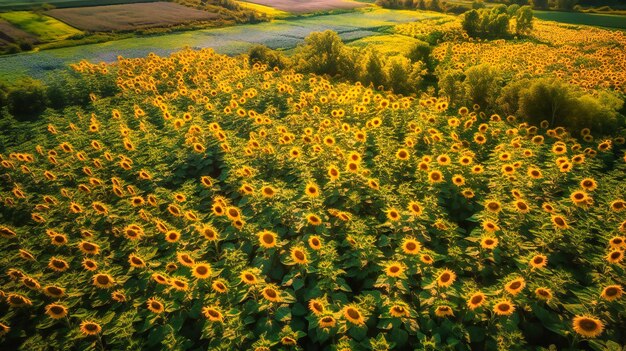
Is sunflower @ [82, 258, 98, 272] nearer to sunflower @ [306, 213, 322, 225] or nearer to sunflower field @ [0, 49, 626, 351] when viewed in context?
sunflower field @ [0, 49, 626, 351]

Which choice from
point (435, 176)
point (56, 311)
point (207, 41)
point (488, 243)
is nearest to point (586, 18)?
point (207, 41)

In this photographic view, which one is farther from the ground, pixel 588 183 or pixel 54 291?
pixel 588 183

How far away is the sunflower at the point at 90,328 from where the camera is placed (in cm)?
425

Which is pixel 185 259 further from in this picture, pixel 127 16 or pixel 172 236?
pixel 127 16

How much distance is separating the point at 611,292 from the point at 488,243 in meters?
1.49

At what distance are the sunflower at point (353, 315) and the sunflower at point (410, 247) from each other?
1.33 m

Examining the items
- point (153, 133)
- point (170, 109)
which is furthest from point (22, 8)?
point (153, 133)

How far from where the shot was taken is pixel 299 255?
197 inches

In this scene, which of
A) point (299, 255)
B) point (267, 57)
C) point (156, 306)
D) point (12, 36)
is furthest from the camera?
point (12, 36)

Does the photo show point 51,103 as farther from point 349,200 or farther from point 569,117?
point 569,117

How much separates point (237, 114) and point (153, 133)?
257 cm

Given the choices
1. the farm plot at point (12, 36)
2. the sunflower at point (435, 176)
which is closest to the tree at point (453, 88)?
the sunflower at point (435, 176)

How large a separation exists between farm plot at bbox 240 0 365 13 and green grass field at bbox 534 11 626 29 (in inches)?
1228

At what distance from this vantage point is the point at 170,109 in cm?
1201
